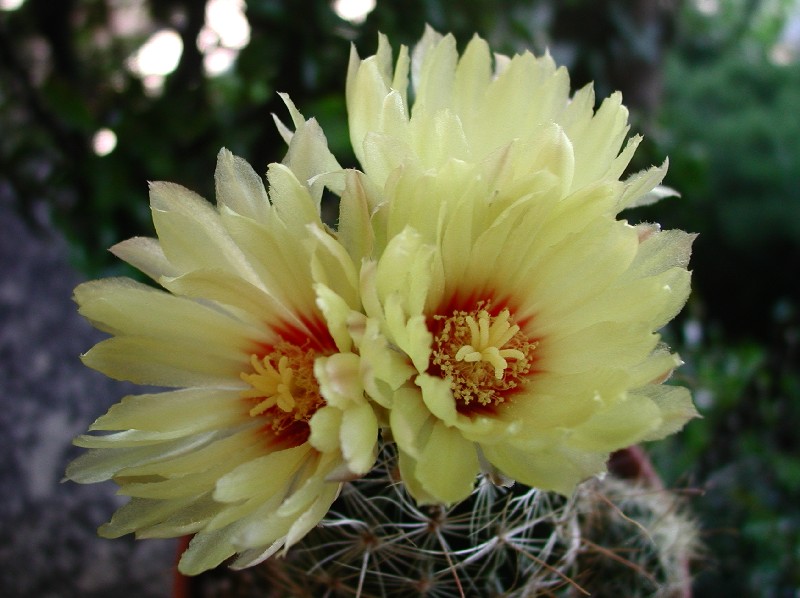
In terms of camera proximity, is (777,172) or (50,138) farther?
(777,172)

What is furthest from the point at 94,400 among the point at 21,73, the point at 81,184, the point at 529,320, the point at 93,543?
the point at 529,320

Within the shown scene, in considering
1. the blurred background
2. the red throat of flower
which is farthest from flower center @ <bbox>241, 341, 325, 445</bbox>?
the blurred background

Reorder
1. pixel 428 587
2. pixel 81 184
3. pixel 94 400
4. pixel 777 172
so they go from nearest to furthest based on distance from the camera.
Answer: pixel 428 587 → pixel 81 184 → pixel 94 400 → pixel 777 172

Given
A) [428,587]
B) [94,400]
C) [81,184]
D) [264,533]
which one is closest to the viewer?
[264,533]

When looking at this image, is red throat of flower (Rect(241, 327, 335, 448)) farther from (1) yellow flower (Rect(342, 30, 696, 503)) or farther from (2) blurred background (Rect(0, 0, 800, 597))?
(2) blurred background (Rect(0, 0, 800, 597))

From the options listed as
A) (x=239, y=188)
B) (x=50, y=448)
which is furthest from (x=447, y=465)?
(x=50, y=448)

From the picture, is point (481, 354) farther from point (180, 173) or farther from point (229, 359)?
point (180, 173)

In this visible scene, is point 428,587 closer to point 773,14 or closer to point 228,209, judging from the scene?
point 228,209
